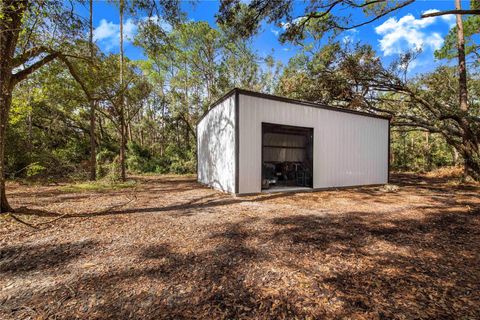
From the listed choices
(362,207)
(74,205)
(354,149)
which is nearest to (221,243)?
(362,207)

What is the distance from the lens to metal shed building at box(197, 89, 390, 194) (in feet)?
22.1

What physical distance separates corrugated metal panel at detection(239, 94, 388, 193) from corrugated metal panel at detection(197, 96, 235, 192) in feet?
1.36

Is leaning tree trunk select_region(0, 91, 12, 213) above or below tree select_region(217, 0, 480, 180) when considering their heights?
below

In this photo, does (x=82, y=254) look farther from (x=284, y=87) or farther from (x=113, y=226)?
(x=284, y=87)

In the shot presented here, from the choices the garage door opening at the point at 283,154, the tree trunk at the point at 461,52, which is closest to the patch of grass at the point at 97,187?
the garage door opening at the point at 283,154

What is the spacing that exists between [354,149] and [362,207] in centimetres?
435

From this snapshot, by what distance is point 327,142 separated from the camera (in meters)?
8.30

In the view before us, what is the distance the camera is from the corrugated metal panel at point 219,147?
6.89 meters

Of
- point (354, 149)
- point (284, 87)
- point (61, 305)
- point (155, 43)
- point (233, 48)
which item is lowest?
point (61, 305)

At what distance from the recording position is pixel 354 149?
29.3ft


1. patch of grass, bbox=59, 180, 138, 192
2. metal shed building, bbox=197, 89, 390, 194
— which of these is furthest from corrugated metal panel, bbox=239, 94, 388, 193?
patch of grass, bbox=59, 180, 138, 192

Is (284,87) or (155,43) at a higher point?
(284,87)

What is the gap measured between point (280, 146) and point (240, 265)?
9380 millimetres

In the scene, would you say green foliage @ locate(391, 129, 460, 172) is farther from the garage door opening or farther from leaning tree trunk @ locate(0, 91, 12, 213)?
leaning tree trunk @ locate(0, 91, 12, 213)
